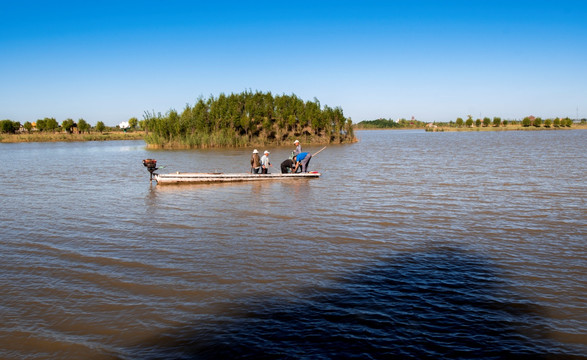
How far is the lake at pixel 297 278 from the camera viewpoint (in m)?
5.16

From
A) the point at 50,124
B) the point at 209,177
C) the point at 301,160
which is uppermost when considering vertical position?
the point at 50,124

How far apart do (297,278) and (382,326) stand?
77.8 inches

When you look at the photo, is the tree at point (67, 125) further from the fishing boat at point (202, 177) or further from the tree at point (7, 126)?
the fishing boat at point (202, 177)

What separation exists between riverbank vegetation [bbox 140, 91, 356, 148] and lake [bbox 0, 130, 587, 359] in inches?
1338

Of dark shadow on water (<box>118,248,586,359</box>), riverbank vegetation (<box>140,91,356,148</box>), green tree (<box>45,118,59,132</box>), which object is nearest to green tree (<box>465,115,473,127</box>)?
riverbank vegetation (<box>140,91,356,148</box>)

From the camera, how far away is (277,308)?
19.8 ft

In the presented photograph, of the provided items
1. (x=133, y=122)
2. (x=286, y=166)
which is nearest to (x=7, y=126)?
(x=133, y=122)

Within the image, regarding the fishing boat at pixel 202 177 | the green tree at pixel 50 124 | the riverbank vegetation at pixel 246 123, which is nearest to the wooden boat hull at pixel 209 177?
the fishing boat at pixel 202 177

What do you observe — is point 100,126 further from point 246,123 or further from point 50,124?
point 246,123

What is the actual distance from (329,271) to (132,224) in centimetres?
608

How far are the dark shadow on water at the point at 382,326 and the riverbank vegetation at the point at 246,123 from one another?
1651 inches

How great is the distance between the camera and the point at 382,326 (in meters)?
5.50

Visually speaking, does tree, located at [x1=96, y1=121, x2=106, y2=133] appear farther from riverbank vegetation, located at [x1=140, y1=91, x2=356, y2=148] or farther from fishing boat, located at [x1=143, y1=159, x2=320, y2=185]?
fishing boat, located at [x1=143, y1=159, x2=320, y2=185]

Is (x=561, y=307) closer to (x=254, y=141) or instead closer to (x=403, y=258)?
(x=403, y=258)
